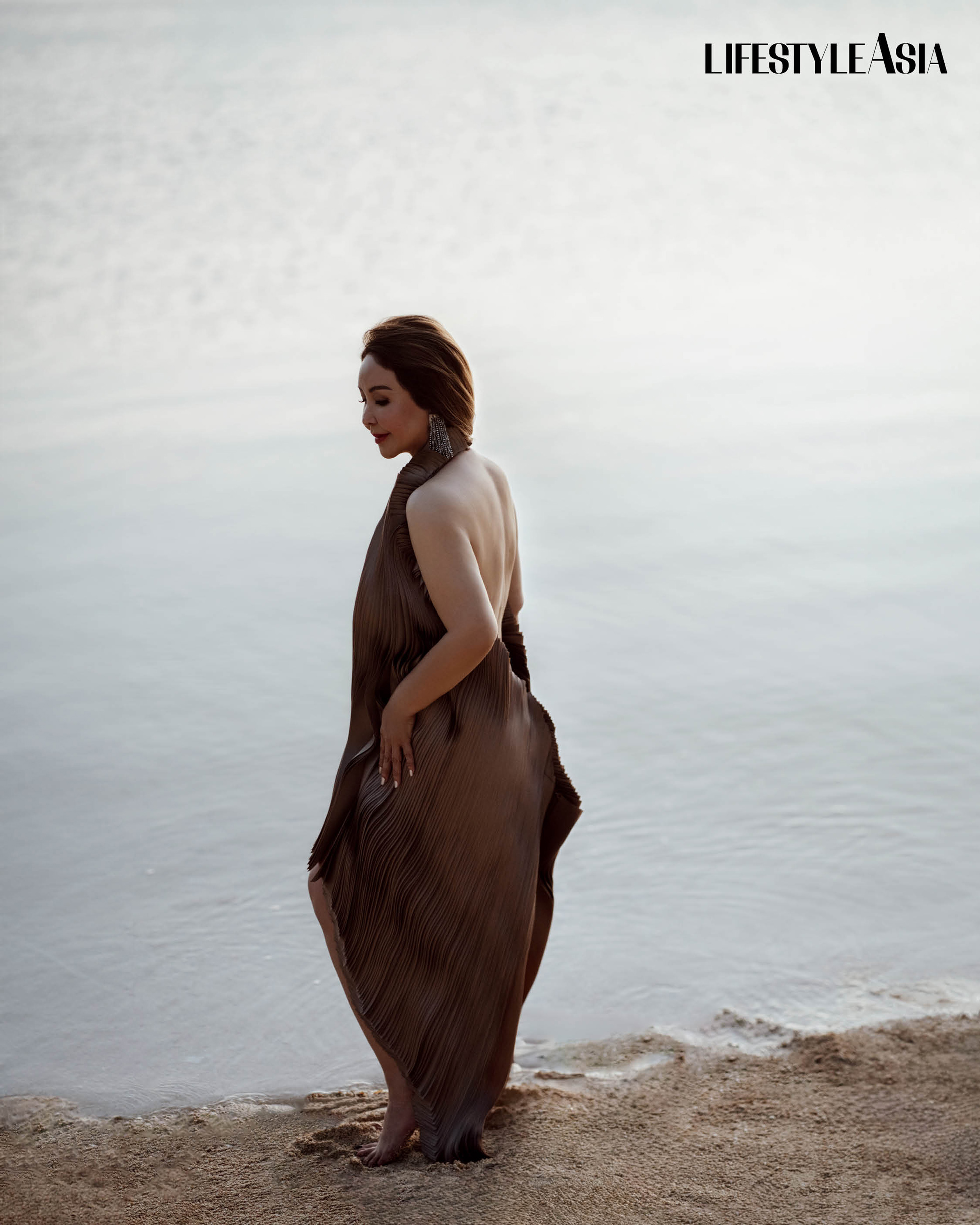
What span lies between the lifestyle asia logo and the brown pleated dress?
542 inches

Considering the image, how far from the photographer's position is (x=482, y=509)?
2416 millimetres

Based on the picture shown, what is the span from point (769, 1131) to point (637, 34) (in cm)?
1555

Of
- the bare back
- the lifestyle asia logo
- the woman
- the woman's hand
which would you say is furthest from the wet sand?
the lifestyle asia logo

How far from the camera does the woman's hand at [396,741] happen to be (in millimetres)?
2408

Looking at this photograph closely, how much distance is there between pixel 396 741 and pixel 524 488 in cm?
621

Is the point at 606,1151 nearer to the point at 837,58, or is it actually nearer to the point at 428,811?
the point at 428,811

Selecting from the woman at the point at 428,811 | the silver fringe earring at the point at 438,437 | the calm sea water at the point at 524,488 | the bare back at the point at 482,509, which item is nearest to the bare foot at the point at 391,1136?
the woman at the point at 428,811

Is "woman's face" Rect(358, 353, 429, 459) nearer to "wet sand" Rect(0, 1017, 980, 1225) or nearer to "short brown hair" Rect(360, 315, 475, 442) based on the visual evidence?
"short brown hair" Rect(360, 315, 475, 442)

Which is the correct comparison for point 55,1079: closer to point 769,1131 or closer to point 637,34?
point 769,1131

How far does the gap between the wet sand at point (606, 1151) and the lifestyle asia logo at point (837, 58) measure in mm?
13733

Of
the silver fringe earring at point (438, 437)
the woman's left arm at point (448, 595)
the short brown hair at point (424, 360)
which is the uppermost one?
the short brown hair at point (424, 360)

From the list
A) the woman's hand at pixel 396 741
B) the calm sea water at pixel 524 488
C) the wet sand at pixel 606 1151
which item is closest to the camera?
the wet sand at pixel 606 1151

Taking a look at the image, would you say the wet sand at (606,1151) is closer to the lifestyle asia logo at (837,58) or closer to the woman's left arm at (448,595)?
the woman's left arm at (448,595)

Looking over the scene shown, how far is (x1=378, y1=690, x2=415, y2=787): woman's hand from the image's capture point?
241cm
